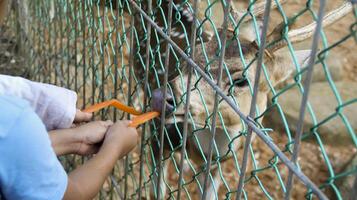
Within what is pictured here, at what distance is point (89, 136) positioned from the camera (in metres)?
1.95

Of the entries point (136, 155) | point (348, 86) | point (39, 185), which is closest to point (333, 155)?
point (348, 86)

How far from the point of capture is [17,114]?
1.45 metres

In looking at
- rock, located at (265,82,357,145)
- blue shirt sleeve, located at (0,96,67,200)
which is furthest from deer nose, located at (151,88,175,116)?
rock, located at (265,82,357,145)

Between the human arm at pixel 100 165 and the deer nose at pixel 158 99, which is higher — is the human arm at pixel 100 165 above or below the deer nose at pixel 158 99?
below

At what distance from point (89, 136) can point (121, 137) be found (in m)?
0.11

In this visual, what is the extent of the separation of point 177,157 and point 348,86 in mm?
2035

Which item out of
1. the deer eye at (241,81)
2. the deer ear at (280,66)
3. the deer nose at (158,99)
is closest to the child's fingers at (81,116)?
the deer nose at (158,99)

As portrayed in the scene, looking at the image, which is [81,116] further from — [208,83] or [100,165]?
[208,83]

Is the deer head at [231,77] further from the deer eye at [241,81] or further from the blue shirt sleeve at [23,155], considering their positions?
the blue shirt sleeve at [23,155]

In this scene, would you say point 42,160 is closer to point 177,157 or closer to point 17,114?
point 17,114

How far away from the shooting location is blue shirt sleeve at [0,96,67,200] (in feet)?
4.68

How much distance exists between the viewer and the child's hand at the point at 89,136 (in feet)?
6.38

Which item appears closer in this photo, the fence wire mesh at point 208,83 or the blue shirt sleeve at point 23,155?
the blue shirt sleeve at point 23,155

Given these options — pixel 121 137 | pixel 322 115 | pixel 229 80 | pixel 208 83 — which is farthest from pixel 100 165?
pixel 322 115
